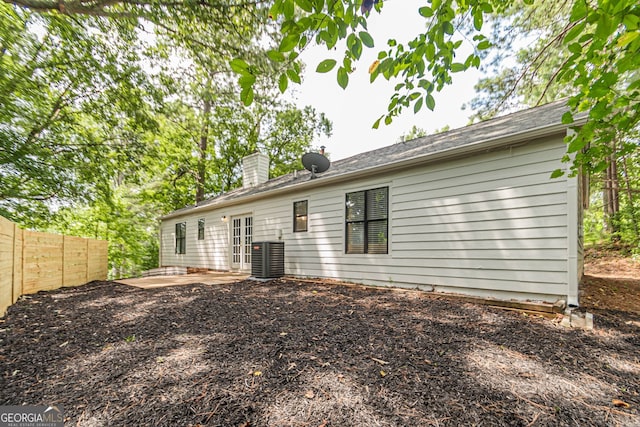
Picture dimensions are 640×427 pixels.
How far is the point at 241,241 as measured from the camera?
29.6 feet

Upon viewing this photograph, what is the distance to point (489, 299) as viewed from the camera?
4090mm

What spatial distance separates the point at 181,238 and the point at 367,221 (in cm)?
972

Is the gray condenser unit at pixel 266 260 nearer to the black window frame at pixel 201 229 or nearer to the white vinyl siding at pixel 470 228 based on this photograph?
the white vinyl siding at pixel 470 228

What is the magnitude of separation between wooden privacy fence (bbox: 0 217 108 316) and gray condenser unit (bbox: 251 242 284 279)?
397 cm

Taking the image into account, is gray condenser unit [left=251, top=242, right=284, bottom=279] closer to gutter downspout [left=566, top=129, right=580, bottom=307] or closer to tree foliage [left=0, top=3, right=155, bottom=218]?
tree foliage [left=0, top=3, right=155, bottom=218]

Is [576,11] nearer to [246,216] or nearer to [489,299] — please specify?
[489,299]

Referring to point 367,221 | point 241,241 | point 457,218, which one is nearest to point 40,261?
point 241,241

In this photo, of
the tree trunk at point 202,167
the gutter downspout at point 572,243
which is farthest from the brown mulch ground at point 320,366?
the tree trunk at point 202,167

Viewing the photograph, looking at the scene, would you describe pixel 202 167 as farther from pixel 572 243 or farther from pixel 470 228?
pixel 572 243

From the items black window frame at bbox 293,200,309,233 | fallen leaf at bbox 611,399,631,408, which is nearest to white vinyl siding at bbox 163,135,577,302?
black window frame at bbox 293,200,309,233

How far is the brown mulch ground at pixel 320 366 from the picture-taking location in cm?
154

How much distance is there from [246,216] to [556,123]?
8.02 metres

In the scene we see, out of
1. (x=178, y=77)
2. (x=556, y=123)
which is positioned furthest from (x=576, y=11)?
(x=178, y=77)

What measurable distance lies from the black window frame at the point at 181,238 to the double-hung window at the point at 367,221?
28.7ft
